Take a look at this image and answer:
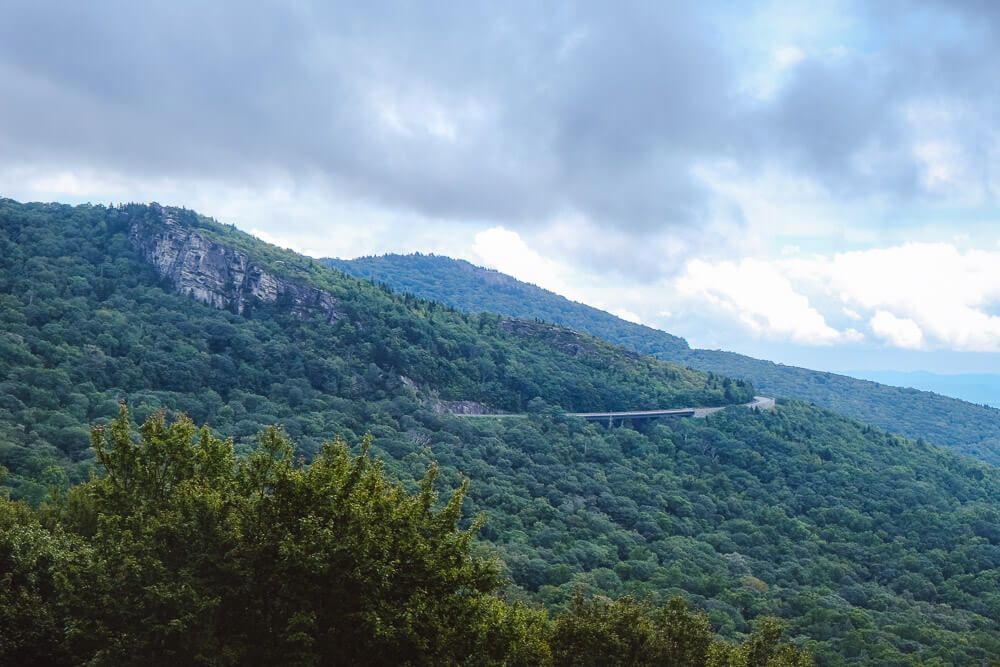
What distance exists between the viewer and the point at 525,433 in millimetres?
105750

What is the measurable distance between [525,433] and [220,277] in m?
61.2

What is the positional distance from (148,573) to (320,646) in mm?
4246

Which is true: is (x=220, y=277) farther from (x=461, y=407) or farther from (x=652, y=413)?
(x=652, y=413)

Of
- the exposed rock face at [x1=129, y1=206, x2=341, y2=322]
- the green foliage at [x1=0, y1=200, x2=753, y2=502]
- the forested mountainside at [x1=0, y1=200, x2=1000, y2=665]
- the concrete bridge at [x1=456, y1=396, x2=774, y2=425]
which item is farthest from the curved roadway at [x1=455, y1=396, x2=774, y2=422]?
the exposed rock face at [x1=129, y1=206, x2=341, y2=322]

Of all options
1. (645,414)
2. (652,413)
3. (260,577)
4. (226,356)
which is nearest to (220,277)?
(226,356)

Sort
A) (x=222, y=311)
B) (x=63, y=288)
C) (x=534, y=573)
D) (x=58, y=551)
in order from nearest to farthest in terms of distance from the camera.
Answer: (x=58, y=551) < (x=534, y=573) < (x=63, y=288) < (x=222, y=311)

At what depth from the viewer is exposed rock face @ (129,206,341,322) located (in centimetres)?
12706

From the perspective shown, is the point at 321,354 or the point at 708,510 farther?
the point at 321,354

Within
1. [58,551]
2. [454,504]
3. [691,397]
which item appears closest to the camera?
[454,504]

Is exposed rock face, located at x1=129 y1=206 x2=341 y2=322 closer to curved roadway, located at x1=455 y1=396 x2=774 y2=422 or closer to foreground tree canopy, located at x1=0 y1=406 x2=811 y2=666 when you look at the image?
curved roadway, located at x1=455 y1=396 x2=774 y2=422

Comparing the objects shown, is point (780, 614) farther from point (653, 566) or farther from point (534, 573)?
point (534, 573)

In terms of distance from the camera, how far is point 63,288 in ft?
367

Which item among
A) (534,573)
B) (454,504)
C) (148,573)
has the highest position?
(454,504)

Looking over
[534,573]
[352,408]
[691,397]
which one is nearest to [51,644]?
[534,573]
